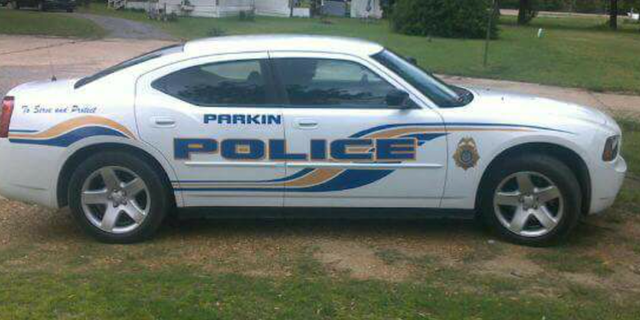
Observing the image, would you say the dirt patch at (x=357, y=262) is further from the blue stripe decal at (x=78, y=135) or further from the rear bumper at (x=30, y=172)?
the rear bumper at (x=30, y=172)

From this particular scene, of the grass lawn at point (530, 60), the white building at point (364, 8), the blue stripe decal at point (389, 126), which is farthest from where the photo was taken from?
the white building at point (364, 8)

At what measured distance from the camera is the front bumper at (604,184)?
201 inches

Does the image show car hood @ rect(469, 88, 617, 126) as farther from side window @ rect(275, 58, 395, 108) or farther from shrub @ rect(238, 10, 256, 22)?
shrub @ rect(238, 10, 256, 22)

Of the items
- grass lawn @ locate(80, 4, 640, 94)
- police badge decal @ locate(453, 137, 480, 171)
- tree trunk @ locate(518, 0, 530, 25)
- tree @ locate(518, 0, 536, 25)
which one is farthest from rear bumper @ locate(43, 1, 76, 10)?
police badge decal @ locate(453, 137, 480, 171)

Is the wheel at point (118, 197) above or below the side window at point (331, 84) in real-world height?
below

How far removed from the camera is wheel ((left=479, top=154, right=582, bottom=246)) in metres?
5.07

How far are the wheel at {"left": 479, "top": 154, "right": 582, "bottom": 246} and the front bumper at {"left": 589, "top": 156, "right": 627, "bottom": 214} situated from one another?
123 mm

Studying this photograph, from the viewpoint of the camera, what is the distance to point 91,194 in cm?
512

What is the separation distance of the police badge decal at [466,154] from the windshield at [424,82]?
0.30 metres

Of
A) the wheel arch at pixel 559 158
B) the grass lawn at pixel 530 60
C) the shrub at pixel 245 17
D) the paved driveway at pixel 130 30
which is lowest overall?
the paved driveway at pixel 130 30

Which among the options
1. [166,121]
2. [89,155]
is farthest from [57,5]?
[166,121]

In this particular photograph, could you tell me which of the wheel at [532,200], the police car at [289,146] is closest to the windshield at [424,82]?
the police car at [289,146]

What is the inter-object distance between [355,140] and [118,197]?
174cm

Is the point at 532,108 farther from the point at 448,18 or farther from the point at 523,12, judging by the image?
the point at 523,12
